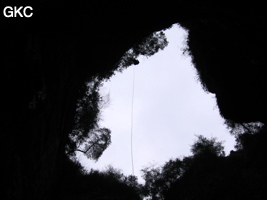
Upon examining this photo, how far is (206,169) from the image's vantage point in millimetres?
22859

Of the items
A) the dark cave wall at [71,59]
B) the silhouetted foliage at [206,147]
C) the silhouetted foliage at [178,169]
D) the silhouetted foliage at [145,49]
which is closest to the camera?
the dark cave wall at [71,59]

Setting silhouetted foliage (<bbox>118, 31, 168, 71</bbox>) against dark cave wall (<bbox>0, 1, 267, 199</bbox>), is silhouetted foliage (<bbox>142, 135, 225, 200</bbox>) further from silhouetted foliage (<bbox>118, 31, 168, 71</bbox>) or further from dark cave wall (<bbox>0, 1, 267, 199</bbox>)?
silhouetted foliage (<bbox>118, 31, 168, 71</bbox>)

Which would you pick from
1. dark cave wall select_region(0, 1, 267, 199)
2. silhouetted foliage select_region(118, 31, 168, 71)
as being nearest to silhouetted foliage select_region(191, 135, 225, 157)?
dark cave wall select_region(0, 1, 267, 199)

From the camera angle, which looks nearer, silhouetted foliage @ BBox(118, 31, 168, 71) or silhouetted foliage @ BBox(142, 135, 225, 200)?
silhouetted foliage @ BBox(118, 31, 168, 71)

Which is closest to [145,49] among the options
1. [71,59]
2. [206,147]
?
[71,59]

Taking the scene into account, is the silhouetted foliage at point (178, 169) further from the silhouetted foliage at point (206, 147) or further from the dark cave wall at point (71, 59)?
the dark cave wall at point (71, 59)

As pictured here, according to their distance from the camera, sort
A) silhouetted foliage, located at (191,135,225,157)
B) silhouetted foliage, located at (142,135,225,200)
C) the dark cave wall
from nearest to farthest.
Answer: the dark cave wall
silhouetted foliage, located at (142,135,225,200)
silhouetted foliage, located at (191,135,225,157)

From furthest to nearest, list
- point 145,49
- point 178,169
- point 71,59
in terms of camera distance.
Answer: point 178,169 → point 145,49 → point 71,59

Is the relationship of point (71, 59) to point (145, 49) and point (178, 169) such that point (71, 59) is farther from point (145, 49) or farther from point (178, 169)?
point (178, 169)

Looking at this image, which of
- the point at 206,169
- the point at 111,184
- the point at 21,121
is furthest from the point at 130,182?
the point at 21,121

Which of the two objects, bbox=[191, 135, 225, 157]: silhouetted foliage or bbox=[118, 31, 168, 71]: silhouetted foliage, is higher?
bbox=[118, 31, 168, 71]: silhouetted foliage

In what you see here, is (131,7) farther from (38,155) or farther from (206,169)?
(206,169)

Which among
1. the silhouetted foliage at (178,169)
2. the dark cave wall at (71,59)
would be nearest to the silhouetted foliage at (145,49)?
the dark cave wall at (71,59)

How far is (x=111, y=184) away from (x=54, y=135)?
40.7ft
